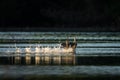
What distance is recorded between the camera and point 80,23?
106m

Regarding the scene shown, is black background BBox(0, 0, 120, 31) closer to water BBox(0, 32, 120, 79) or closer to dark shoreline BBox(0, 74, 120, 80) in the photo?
water BBox(0, 32, 120, 79)

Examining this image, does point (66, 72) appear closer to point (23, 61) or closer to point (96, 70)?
point (96, 70)

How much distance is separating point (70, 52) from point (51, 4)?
6705 centimetres

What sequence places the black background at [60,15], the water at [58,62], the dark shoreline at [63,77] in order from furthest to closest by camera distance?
1. the black background at [60,15]
2. the water at [58,62]
3. the dark shoreline at [63,77]

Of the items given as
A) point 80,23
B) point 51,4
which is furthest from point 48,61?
point 51,4

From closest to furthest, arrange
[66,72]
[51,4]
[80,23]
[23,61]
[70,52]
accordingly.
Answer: [66,72], [23,61], [70,52], [80,23], [51,4]

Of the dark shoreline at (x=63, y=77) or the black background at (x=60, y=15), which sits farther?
the black background at (x=60, y=15)

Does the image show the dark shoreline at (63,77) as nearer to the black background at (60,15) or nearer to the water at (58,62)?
the water at (58,62)

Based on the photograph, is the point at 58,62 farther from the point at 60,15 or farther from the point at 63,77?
the point at 60,15

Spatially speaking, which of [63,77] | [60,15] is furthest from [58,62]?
[60,15]

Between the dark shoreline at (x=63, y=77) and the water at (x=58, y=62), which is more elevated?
the water at (x=58, y=62)

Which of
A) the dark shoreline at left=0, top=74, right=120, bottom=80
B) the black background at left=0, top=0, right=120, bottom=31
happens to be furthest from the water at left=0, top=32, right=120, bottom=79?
the black background at left=0, top=0, right=120, bottom=31

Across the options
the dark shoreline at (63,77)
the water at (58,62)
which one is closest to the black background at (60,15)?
the water at (58,62)

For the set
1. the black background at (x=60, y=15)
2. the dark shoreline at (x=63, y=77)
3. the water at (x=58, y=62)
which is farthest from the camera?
the black background at (x=60, y=15)
